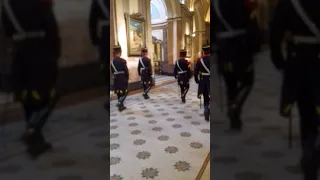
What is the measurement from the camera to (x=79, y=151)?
1.02 meters

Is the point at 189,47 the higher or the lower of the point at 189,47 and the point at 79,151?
the higher

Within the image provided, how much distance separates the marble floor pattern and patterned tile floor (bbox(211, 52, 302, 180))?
3.23 feet

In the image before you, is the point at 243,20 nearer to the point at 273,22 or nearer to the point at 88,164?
the point at 273,22

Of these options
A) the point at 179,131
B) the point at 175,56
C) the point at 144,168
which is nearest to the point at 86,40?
the point at 144,168

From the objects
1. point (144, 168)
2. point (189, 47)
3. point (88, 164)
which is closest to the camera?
point (88, 164)

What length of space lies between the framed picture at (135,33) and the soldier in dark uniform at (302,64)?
7.33 meters

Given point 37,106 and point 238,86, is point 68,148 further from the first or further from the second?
point 238,86

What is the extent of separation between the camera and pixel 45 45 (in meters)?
0.94

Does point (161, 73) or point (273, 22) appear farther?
point (161, 73)

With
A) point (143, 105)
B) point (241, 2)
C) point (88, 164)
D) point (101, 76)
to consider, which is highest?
point (241, 2)

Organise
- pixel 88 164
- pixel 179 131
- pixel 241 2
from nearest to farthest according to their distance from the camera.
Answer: pixel 241 2 < pixel 88 164 < pixel 179 131

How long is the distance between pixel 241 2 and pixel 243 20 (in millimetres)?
69

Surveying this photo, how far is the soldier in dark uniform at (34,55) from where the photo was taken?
92 cm

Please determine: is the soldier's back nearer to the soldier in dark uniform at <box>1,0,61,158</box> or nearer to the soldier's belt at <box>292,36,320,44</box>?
the soldier's belt at <box>292,36,320,44</box>
